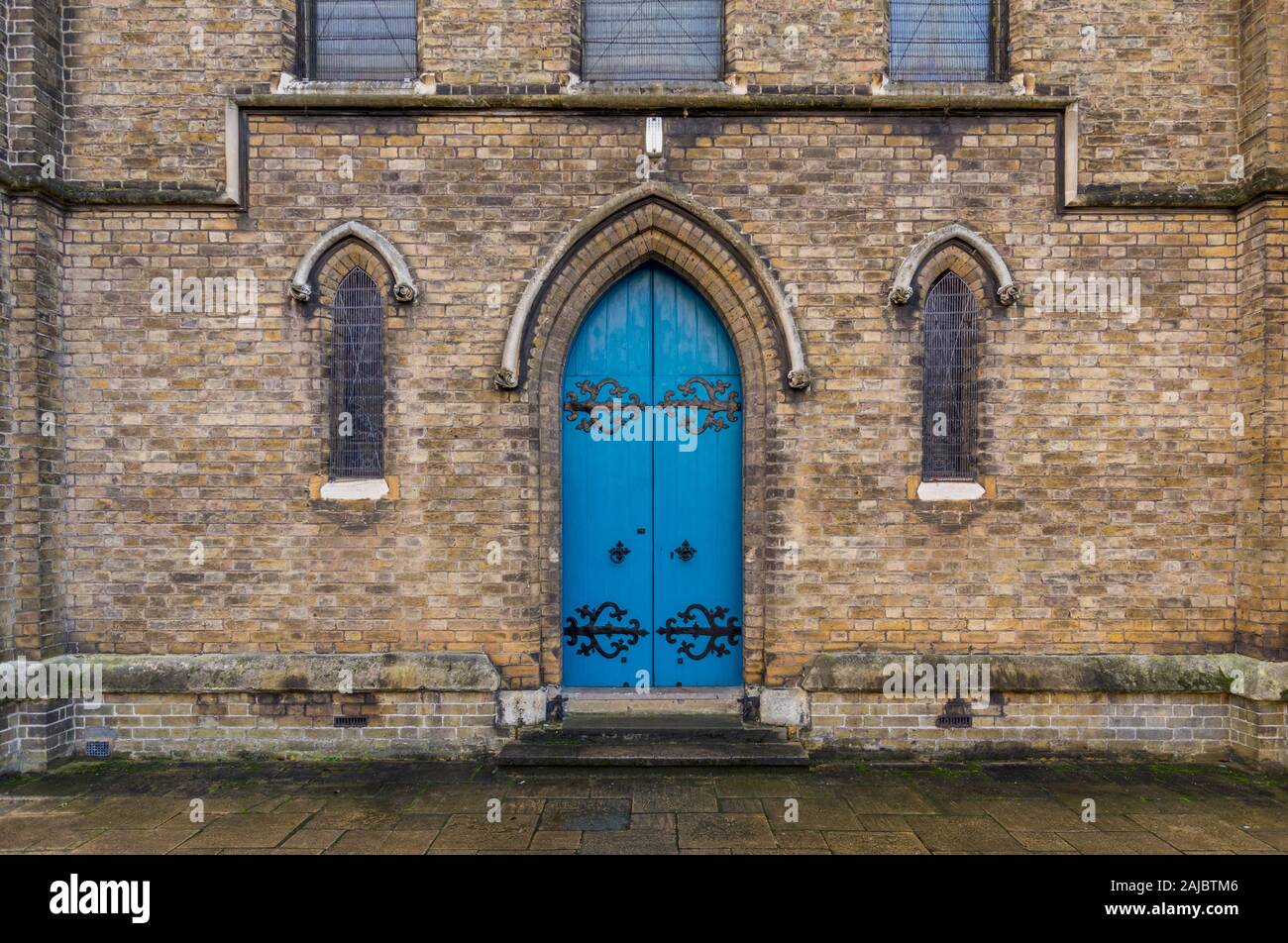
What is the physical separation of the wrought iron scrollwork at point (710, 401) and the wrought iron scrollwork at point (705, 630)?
1519 mm

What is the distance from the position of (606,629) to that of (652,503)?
42.8 inches

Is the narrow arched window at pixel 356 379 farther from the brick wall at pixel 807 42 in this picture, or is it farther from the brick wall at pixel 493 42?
the brick wall at pixel 807 42

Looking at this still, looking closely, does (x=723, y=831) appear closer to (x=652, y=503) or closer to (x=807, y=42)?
(x=652, y=503)

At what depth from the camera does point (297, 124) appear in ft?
18.6

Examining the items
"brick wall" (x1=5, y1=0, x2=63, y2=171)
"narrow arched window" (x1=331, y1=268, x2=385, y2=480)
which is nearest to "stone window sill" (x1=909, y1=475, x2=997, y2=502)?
"narrow arched window" (x1=331, y1=268, x2=385, y2=480)

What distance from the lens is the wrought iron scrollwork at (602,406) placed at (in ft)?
19.6

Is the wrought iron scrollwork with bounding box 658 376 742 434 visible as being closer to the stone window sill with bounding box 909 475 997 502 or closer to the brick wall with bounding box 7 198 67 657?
the stone window sill with bounding box 909 475 997 502

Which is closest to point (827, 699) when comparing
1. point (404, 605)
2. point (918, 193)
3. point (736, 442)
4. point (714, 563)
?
point (714, 563)

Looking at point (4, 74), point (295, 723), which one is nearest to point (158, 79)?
point (4, 74)

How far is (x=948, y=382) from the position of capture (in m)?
5.77

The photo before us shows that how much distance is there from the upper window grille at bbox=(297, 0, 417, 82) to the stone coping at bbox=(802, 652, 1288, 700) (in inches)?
229

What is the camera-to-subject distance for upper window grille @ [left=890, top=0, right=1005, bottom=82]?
596 cm

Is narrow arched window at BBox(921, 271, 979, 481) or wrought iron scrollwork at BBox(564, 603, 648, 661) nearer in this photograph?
narrow arched window at BBox(921, 271, 979, 481)

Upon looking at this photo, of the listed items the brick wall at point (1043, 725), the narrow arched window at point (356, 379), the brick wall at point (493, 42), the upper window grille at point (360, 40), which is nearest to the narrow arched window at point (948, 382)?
the brick wall at point (1043, 725)
